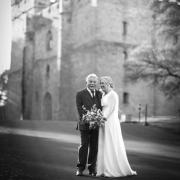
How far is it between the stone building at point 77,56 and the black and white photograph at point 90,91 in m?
0.04

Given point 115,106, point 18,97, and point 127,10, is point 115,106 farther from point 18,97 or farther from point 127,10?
point 127,10

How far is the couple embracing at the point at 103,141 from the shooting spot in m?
4.73

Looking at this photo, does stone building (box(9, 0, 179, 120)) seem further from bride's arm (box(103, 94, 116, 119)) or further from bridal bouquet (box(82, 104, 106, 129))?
bridal bouquet (box(82, 104, 106, 129))

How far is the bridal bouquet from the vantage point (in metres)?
4.64

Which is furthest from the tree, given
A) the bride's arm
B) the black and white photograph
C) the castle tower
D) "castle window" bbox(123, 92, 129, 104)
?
the bride's arm

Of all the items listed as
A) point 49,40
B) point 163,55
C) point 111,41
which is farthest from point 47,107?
point 163,55

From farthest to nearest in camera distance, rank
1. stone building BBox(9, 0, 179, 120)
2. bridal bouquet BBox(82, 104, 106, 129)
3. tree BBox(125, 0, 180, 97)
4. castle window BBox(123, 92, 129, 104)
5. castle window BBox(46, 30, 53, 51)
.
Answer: castle window BBox(46, 30, 53, 51) < castle window BBox(123, 92, 129, 104) < stone building BBox(9, 0, 179, 120) < tree BBox(125, 0, 180, 97) < bridal bouquet BBox(82, 104, 106, 129)

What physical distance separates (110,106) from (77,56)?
44.0ft

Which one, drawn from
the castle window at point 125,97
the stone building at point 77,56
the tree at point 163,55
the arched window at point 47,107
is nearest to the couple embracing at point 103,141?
the tree at point 163,55

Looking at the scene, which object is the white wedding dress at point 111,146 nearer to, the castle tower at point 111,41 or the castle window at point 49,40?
the castle tower at point 111,41

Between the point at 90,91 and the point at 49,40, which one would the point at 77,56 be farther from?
the point at 90,91

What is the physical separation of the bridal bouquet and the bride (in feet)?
0.25

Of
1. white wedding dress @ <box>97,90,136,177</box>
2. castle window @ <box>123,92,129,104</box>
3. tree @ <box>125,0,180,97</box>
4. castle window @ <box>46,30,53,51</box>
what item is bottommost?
white wedding dress @ <box>97,90,136,177</box>

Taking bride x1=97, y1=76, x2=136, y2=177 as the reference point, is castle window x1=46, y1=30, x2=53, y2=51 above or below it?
above
